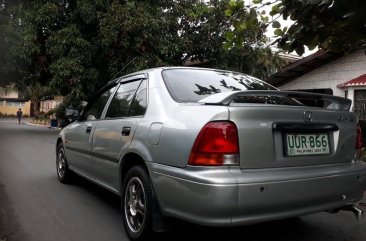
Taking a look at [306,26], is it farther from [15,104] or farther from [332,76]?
[15,104]

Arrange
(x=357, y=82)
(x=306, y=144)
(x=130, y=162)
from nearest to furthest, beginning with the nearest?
(x=306, y=144)
(x=130, y=162)
(x=357, y=82)

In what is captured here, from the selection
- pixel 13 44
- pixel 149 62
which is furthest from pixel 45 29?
pixel 149 62

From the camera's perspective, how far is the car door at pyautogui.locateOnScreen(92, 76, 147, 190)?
156 inches

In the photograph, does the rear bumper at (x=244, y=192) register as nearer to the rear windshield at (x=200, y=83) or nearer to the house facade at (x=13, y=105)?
the rear windshield at (x=200, y=83)

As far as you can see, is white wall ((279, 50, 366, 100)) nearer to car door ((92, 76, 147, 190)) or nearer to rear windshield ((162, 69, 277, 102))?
rear windshield ((162, 69, 277, 102))

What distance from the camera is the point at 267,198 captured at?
293cm

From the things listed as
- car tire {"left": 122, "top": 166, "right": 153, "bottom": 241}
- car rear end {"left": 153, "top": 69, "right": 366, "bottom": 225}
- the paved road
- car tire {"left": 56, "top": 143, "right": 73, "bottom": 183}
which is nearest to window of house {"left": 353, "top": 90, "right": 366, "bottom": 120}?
the paved road

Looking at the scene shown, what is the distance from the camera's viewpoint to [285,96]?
133 inches

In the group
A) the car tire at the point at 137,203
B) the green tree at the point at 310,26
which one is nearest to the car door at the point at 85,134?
the car tire at the point at 137,203

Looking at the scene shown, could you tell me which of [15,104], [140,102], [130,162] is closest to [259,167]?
[130,162]

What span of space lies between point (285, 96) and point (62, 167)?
4.19m

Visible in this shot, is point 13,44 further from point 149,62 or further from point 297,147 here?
point 297,147

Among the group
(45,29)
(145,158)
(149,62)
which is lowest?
(145,158)

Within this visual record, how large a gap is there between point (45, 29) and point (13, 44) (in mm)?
1902
